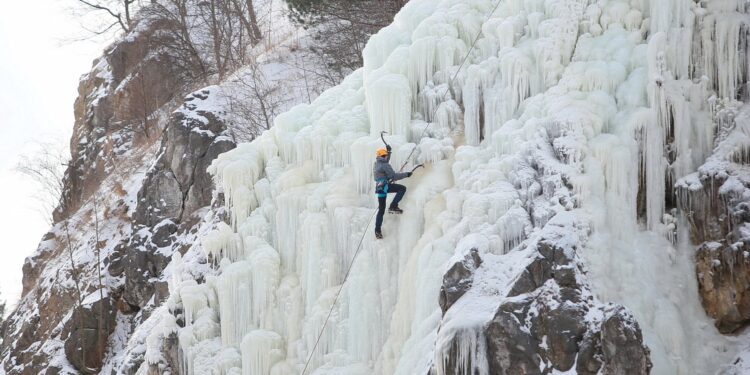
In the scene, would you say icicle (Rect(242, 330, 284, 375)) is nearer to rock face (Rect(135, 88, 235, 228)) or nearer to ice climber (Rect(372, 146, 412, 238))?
ice climber (Rect(372, 146, 412, 238))

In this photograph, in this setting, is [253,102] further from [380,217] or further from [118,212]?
[380,217]

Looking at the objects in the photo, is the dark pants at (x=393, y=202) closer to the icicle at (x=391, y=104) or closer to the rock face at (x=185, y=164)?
the icicle at (x=391, y=104)

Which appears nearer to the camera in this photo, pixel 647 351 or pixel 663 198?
pixel 647 351

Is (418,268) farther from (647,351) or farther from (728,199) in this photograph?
(728,199)

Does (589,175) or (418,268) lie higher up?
(589,175)

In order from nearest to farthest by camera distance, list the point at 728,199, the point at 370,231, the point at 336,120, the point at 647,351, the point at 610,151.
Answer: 1. the point at 647,351
2. the point at 728,199
3. the point at 610,151
4. the point at 370,231
5. the point at 336,120

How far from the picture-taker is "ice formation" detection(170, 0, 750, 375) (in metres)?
8.70

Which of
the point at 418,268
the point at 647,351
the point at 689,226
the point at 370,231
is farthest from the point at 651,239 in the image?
the point at 370,231

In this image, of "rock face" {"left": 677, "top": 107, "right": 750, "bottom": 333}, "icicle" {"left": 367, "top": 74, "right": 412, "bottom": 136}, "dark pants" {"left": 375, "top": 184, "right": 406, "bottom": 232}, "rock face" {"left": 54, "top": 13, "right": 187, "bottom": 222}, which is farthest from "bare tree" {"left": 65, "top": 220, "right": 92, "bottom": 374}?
"rock face" {"left": 677, "top": 107, "right": 750, "bottom": 333}

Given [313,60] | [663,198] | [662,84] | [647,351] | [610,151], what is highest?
[313,60]

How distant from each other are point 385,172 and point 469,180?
1148 millimetres

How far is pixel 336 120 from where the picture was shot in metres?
11.8

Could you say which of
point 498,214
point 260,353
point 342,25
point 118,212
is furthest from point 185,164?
point 498,214

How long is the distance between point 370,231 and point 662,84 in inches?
170
